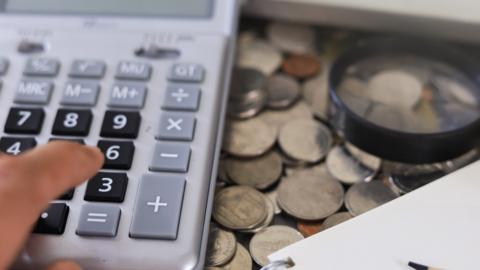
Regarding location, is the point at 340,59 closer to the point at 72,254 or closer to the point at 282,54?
the point at 282,54

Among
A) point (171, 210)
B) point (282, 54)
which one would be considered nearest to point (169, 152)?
point (171, 210)

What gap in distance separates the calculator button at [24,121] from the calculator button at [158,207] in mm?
69

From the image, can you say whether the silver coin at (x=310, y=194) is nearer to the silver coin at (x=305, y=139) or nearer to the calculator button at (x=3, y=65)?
the silver coin at (x=305, y=139)

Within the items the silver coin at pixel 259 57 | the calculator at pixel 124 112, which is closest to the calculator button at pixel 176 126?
the calculator at pixel 124 112

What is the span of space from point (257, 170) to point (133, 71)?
0.30 ft

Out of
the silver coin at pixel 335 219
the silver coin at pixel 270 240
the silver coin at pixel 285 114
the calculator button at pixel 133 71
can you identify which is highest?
the calculator button at pixel 133 71

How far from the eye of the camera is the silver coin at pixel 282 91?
386 millimetres

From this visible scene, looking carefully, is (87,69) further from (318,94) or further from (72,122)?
(318,94)

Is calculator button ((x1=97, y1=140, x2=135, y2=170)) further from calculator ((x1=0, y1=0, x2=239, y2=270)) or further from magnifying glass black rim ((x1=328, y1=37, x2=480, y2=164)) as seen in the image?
magnifying glass black rim ((x1=328, y1=37, x2=480, y2=164))

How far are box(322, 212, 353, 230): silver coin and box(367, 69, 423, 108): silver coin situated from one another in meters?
0.09

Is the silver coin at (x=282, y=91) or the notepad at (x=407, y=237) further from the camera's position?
the silver coin at (x=282, y=91)

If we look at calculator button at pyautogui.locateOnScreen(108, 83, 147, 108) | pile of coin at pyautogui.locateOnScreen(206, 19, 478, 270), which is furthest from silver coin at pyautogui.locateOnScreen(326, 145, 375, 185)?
calculator button at pyautogui.locateOnScreen(108, 83, 147, 108)

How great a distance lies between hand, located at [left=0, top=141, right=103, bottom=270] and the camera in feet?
0.74

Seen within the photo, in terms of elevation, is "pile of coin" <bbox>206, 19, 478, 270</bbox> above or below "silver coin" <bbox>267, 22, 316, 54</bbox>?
below
